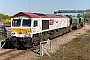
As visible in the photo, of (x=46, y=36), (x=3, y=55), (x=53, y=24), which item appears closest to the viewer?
(x=3, y=55)

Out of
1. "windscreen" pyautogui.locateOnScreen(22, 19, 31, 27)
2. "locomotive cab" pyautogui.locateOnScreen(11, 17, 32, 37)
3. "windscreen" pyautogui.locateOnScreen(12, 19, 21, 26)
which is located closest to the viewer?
"locomotive cab" pyautogui.locateOnScreen(11, 17, 32, 37)

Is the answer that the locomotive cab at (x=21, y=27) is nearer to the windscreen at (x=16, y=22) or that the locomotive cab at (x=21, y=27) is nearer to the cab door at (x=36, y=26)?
the windscreen at (x=16, y=22)

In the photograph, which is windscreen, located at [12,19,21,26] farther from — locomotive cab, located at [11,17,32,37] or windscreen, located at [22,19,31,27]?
windscreen, located at [22,19,31,27]

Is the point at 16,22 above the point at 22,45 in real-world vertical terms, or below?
above

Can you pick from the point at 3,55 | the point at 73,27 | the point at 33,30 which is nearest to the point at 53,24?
the point at 33,30

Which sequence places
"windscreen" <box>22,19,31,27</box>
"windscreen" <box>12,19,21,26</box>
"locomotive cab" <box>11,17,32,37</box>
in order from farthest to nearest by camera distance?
"windscreen" <box>12,19,21,26</box> < "windscreen" <box>22,19,31,27</box> < "locomotive cab" <box>11,17,32,37</box>

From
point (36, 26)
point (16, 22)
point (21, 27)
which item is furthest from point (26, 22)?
point (36, 26)

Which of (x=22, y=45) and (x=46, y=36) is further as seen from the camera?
(x=46, y=36)

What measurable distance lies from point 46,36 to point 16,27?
501 cm

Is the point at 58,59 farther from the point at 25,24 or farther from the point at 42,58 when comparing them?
the point at 25,24

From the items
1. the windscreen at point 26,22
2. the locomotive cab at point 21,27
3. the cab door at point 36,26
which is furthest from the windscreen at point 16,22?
the cab door at point 36,26

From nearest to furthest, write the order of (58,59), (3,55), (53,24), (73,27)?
1. (58,59)
2. (3,55)
3. (53,24)
4. (73,27)

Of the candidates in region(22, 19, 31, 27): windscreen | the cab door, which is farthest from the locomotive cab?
the cab door

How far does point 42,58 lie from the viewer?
46.6 feet
